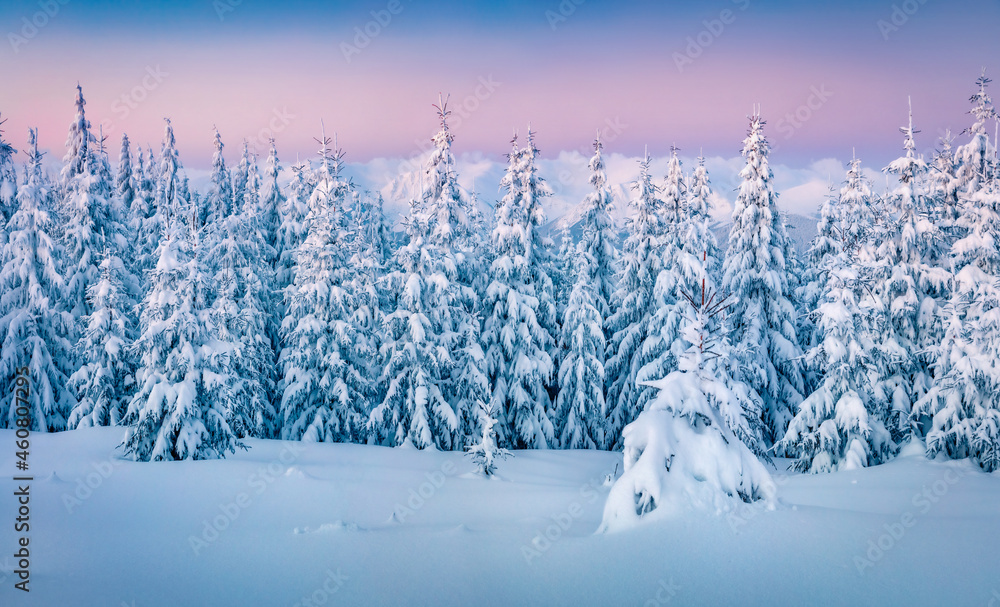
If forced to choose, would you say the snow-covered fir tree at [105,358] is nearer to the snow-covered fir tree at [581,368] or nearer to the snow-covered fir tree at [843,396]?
the snow-covered fir tree at [581,368]

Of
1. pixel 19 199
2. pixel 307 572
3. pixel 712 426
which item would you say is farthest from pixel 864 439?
pixel 19 199

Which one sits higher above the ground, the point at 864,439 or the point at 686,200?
the point at 686,200

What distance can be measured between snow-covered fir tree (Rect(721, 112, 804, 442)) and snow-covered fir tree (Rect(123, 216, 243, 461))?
20.4 m

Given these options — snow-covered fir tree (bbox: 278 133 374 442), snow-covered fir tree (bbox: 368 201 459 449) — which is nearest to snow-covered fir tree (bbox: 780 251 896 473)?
snow-covered fir tree (bbox: 368 201 459 449)

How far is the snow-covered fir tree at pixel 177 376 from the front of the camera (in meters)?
15.2

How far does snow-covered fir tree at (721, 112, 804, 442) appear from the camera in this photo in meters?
23.4

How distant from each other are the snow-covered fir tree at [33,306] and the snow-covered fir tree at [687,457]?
1046 inches

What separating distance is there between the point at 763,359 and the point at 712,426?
16.2 metres

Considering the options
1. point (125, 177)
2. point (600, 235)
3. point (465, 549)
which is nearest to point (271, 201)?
point (125, 177)

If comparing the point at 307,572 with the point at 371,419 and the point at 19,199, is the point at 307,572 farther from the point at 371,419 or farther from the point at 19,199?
the point at 19,199

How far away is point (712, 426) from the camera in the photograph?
9.20 m
